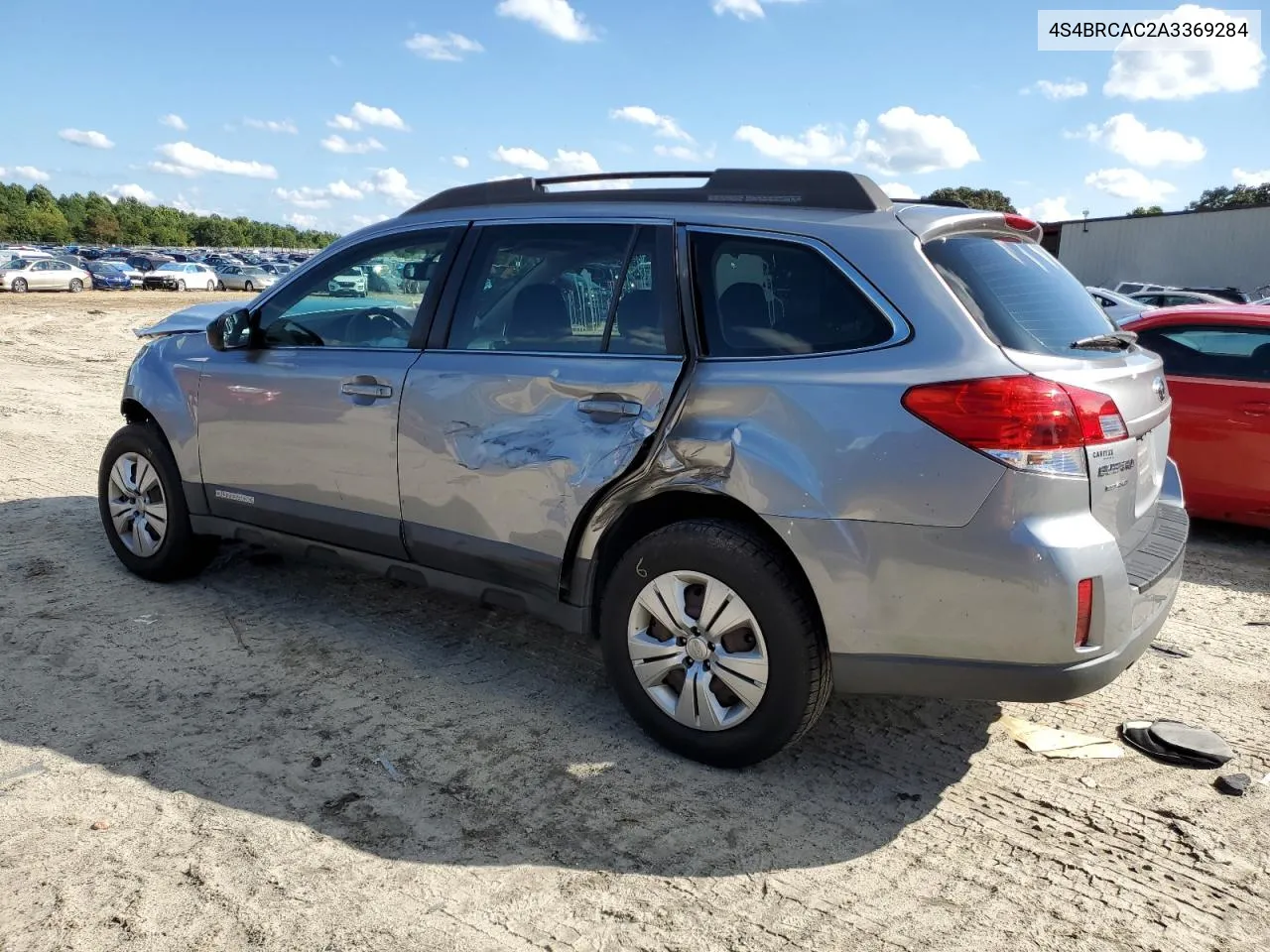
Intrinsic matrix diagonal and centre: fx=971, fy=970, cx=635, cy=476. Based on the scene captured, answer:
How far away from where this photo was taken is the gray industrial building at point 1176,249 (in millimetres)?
34031

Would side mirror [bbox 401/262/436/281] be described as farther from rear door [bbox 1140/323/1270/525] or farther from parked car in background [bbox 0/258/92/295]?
parked car in background [bbox 0/258/92/295]

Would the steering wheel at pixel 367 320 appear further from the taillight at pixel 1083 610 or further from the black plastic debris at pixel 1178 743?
the black plastic debris at pixel 1178 743

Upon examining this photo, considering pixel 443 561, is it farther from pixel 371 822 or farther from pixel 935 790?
pixel 935 790

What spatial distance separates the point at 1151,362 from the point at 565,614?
7.56 feet

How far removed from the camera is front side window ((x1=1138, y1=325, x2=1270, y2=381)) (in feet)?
20.1

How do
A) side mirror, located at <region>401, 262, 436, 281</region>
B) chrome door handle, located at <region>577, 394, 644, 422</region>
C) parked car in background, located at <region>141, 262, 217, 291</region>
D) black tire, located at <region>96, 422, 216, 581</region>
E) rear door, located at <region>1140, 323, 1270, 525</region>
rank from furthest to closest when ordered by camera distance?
parked car in background, located at <region>141, 262, 217, 291</region>, rear door, located at <region>1140, 323, 1270, 525</region>, black tire, located at <region>96, 422, 216, 581</region>, side mirror, located at <region>401, 262, 436, 281</region>, chrome door handle, located at <region>577, 394, 644, 422</region>

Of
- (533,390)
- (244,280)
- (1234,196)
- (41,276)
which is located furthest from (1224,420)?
(1234,196)

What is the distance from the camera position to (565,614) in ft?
11.8

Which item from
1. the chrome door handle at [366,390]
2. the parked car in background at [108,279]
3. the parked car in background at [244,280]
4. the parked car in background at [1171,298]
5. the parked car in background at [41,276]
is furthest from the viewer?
the parked car in background at [244,280]

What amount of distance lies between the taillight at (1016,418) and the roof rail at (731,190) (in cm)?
80

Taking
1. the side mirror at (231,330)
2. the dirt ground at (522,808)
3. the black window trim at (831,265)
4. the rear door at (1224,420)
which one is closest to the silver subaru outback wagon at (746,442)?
the black window trim at (831,265)

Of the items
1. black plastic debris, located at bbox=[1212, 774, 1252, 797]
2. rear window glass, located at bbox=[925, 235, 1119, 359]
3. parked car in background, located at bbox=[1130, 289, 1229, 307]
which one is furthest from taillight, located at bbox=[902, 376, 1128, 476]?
parked car in background, located at bbox=[1130, 289, 1229, 307]

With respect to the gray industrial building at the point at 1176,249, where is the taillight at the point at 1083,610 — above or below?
below

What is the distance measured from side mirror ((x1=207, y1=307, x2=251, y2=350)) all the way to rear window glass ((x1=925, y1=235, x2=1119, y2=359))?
3.13m
